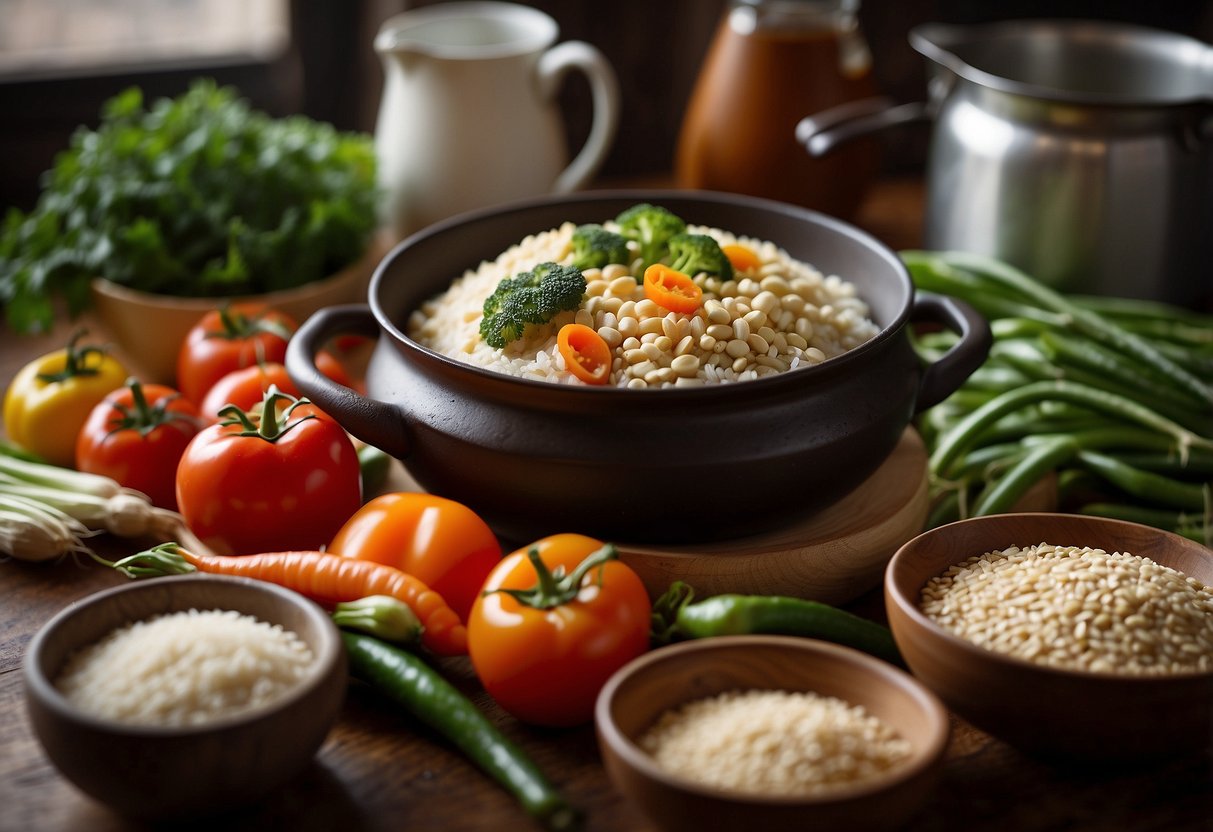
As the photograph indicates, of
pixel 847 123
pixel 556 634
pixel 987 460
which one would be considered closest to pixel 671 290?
pixel 556 634

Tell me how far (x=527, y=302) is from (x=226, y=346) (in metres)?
0.71

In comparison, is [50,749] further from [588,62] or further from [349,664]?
[588,62]

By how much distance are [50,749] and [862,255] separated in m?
1.40

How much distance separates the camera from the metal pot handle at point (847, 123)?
→ 2.48 m

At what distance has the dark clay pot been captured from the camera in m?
1.57

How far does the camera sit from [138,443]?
76.3 inches

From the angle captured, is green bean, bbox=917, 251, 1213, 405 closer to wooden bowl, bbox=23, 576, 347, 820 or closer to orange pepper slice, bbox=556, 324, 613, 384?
orange pepper slice, bbox=556, 324, 613, 384

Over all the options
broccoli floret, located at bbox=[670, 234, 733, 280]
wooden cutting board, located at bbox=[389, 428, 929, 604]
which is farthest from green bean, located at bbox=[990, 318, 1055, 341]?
broccoli floret, located at bbox=[670, 234, 733, 280]

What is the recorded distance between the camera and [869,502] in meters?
1.84

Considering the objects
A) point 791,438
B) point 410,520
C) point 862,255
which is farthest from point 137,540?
point 862,255

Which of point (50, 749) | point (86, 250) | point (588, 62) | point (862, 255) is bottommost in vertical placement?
point (50, 749)

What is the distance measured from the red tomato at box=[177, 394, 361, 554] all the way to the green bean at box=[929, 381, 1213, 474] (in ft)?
3.24

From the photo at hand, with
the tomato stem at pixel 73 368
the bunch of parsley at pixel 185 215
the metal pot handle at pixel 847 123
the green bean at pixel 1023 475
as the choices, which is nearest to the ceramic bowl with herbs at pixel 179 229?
the bunch of parsley at pixel 185 215

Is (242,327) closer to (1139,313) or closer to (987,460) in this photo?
(987,460)
